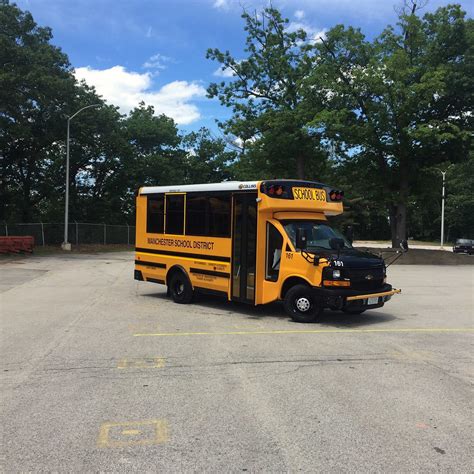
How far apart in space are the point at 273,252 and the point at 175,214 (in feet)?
10.0

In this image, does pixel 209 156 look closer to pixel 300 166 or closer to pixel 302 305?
pixel 300 166

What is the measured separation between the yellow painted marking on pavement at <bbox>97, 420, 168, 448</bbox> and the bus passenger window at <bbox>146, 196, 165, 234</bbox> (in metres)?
8.00

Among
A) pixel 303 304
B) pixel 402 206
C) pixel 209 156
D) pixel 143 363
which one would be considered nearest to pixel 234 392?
pixel 143 363

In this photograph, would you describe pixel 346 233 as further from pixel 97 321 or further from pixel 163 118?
pixel 163 118

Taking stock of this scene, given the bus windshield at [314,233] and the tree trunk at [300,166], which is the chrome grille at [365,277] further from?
the tree trunk at [300,166]

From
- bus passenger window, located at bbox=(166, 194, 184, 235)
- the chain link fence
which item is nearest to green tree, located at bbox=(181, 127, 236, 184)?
the chain link fence

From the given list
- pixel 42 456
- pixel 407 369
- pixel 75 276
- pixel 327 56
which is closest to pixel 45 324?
pixel 42 456

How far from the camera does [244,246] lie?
1001 centimetres

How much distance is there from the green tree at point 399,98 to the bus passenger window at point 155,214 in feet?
63.7

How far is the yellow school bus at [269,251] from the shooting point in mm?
9016

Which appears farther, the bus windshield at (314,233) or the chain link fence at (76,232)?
the chain link fence at (76,232)

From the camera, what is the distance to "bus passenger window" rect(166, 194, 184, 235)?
1151 centimetres

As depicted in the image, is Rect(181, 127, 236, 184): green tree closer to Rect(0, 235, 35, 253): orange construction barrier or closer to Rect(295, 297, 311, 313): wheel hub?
Rect(0, 235, 35, 253): orange construction barrier

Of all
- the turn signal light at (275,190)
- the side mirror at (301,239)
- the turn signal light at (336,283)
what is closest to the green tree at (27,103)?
the turn signal light at (275,190)
